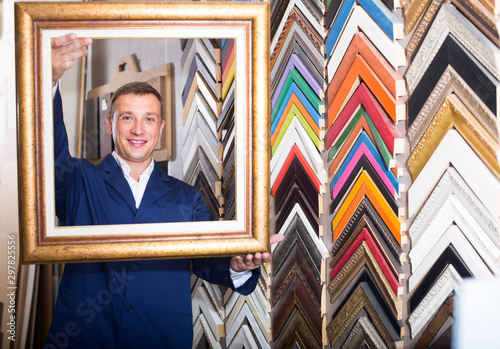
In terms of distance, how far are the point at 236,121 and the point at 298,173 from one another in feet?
0.99

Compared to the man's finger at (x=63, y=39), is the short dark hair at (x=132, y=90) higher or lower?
lower

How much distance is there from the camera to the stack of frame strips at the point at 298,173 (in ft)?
3.74

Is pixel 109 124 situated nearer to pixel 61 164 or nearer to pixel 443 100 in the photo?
pixel 61 164

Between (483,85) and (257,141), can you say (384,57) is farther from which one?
(257,141)

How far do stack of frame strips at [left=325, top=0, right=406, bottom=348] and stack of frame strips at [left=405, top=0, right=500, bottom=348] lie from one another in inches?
1.5

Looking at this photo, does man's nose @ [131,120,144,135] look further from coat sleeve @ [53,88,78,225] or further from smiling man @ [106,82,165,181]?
coat sleeve @ [53,88,78,225]

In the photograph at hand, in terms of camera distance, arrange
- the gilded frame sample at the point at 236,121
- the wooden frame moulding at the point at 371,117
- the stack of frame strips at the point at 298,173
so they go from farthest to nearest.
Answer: the stack of frame strips at the point at 298,173 < the wooden frame moulding at the point at 371,117 < the gilded frame sample at the point at 236,121

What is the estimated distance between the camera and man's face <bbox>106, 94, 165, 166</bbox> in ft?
3.12

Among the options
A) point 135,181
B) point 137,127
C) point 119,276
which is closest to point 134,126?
point 137,127

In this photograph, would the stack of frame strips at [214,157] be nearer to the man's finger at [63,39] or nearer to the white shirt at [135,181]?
the white shirt at [135,181]

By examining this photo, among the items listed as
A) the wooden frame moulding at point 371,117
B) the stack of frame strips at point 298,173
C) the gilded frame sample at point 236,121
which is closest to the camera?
the gilded frame sample at point 236,121

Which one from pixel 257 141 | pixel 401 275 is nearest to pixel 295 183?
pixel 257 141

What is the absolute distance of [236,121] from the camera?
951 millimetres

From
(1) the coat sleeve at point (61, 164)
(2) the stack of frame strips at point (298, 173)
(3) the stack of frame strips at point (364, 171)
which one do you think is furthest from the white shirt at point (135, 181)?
(3) the stack of frame strips at point (364, 171)
